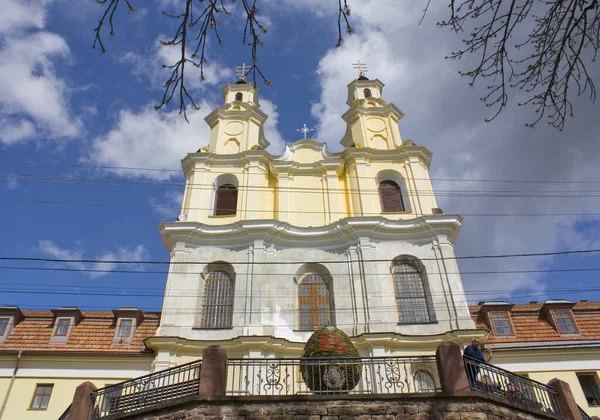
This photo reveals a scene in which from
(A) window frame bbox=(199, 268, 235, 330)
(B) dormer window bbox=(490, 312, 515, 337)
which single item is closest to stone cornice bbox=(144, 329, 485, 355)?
(A) window frame bbox=(199, 268, 235, 330)

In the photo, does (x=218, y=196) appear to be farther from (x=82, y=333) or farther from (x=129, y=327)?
(x=82, y=333)

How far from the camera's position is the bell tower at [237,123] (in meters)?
27.5

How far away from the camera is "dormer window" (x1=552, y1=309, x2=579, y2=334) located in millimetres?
20719

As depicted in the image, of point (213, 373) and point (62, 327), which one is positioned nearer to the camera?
point (213, 373)

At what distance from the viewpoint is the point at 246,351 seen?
715 inches

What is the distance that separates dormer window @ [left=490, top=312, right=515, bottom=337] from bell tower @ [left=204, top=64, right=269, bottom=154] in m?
15.3

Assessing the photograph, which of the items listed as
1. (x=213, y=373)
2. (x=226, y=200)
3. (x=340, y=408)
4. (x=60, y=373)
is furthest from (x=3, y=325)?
(x=340, y=408)

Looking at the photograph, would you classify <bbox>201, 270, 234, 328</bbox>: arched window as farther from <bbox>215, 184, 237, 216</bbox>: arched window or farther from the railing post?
the railing post

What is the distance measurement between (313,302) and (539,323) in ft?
35.4

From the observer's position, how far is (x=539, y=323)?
70.1 feet

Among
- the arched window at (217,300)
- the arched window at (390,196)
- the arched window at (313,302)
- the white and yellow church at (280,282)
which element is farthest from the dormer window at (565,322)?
the arched window at (217,300)

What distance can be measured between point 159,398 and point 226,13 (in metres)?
8.90

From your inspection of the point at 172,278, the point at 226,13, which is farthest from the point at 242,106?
the point at 226,13

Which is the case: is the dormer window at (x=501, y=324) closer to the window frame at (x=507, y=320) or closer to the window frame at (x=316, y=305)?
the window frame at (x=507, y=320)
